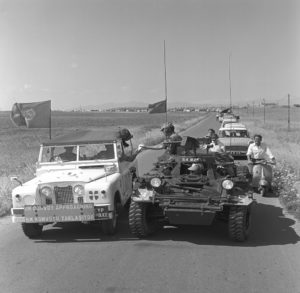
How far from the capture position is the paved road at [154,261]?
5148 millimetres

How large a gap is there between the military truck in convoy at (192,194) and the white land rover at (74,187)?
51 cm

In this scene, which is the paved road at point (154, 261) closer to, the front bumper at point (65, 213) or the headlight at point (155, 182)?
the front bumper at point (65, 213)

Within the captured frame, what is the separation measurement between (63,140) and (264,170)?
17.5 feet

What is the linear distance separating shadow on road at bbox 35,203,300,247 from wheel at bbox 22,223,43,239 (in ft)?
0.39

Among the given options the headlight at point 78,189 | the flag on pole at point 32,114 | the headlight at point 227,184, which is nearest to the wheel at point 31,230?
the headlight at point 78,189

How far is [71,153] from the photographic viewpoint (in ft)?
28.8

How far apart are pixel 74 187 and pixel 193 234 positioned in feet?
6.86

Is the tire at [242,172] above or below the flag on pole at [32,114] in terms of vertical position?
below

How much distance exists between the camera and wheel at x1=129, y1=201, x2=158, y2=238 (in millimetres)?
7176

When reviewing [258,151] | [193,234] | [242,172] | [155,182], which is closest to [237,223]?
[193,234]

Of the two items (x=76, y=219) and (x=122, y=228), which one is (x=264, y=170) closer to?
(x=122, y=228)

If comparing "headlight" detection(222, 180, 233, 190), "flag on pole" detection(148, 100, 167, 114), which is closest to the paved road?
"headlight" detection(222, 180, 233, 190)

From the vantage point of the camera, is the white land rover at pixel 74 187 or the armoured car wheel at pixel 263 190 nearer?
the white land rover at pixel 74 187

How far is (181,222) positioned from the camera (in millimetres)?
6965
